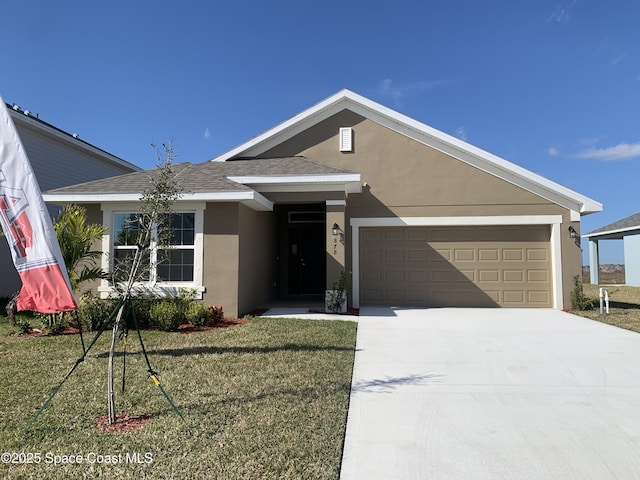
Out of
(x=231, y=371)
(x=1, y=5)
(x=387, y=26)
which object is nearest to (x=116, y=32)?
(x=1, y=5)

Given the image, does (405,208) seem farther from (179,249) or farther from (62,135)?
(62,135)

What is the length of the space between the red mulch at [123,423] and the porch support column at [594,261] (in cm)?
2754

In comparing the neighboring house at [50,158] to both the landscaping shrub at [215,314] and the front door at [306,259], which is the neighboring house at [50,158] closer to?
the landscaping shrub at [215,314]

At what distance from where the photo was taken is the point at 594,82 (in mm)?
13195

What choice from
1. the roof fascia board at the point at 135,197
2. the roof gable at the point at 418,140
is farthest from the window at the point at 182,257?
the roof gable at the point at 418,140

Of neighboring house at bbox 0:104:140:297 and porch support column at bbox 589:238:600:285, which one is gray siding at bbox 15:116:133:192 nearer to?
neighboring house at bbox 0:104:140:297

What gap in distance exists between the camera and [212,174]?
10.5m

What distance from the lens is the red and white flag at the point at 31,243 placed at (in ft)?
10.8

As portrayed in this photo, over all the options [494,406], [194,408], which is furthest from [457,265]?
[194,408]

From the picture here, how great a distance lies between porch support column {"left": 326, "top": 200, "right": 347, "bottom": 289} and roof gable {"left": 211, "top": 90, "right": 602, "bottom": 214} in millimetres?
3443

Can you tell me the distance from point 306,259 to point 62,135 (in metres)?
9.87

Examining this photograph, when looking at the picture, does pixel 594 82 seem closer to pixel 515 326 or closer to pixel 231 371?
pixel 515 326

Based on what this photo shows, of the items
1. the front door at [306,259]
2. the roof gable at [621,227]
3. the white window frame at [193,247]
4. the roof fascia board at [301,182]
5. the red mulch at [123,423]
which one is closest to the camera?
the red mulch at [123,423]

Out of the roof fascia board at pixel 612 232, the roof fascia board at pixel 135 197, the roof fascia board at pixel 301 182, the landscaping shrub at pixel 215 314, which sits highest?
the roof fascia board at pixel 301 182
